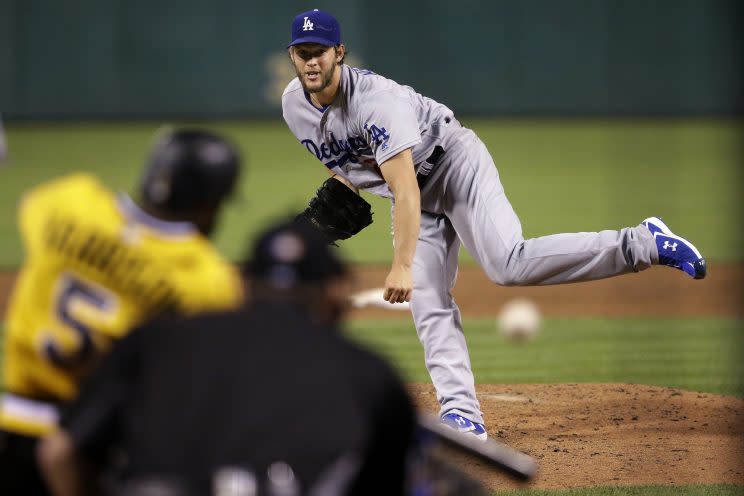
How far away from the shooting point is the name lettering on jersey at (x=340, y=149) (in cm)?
510

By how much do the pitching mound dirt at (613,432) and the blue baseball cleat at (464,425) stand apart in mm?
187

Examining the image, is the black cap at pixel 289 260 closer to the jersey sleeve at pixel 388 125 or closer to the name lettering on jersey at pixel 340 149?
the jersey sleeve at pixel 388 125

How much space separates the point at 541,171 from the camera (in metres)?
17.5

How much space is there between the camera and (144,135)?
65.1ft

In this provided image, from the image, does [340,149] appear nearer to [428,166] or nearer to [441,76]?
[428,166]

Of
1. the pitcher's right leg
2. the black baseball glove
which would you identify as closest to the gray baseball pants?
the pitcher's right leg

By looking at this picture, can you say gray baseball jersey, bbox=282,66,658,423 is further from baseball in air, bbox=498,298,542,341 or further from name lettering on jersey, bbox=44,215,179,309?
baseball in air, bbox=498,298,542,341

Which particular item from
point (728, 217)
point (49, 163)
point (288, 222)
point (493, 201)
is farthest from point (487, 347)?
point (49, 163)

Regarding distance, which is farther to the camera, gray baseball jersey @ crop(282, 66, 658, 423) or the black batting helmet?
gray baseball jersey @ crop(282, 66, 658, 423)

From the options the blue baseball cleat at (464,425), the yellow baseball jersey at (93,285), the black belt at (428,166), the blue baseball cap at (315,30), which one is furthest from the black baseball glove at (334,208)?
the yellow baseball jersey at (93,285)

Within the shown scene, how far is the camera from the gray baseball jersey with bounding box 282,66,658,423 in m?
4.92

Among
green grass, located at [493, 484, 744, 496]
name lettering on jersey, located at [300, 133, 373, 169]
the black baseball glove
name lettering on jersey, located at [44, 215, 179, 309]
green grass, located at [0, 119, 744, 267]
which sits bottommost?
green grass, located at [0, 119, 744, 267]

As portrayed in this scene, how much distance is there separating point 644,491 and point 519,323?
3.63 m

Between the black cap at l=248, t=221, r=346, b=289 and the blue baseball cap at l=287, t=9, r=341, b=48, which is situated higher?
the blue baseball cap at l=287, t=9, r=341, b=48
